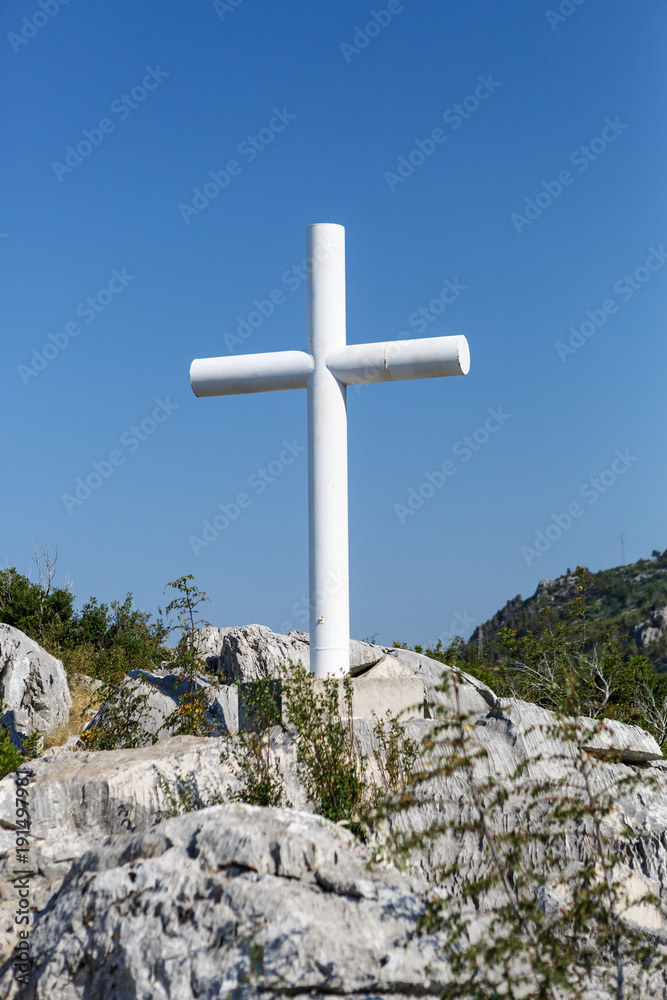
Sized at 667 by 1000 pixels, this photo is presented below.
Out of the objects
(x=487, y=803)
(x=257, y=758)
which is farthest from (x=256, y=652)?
(x=487, y=803)

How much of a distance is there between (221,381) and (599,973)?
580 cm

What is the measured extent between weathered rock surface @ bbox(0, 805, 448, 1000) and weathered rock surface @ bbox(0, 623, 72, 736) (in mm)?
8185

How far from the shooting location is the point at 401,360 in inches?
300

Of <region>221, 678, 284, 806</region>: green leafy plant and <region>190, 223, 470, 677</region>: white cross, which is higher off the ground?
<region>190, 223, 470, 677</region>: white cross

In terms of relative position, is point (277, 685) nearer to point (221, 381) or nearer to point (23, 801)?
point (23, 801)

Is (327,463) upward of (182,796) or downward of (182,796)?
upward

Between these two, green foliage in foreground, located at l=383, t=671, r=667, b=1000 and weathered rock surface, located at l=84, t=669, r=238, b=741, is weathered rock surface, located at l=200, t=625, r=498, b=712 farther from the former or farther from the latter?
green foliage in foreground, located at l=383, t=671, r=667, b=1000

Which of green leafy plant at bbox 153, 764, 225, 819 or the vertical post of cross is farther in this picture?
the vertical post of cross

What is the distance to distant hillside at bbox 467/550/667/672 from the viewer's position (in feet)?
88.9

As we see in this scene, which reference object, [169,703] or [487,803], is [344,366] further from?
[487,803]

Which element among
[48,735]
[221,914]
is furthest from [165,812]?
[48,735]

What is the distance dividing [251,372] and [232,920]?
5.23 meters

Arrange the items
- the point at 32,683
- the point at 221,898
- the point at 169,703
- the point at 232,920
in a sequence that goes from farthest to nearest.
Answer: the point at 32,683, the point at 169,703, the point at 221,898, the point at 232,920

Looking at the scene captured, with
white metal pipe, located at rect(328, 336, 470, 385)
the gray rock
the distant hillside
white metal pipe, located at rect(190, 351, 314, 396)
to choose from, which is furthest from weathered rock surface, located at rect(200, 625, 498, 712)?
the distant hillside
